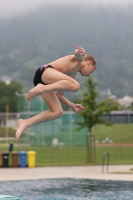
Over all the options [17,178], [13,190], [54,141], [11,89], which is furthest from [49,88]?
[11,89]

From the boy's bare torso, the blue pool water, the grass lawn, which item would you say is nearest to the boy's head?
the boy's bare torso

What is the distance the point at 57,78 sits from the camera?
952 cm

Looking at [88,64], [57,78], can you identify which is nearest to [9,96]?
[88,64]

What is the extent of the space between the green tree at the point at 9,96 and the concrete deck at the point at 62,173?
12837 cm

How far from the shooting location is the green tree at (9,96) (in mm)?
155950

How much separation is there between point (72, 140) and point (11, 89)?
9817 cm

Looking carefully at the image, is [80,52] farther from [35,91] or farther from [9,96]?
[9,96]

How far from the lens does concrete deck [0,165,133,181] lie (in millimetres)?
22641

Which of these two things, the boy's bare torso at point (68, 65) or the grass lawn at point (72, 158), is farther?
the grass lawn at point (72, 158)

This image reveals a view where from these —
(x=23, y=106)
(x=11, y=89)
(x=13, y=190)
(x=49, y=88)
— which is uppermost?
(x=11, y=89)

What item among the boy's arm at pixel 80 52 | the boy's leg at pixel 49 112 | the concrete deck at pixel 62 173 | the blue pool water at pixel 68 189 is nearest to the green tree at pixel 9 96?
the concrete deck at pixel 62 173

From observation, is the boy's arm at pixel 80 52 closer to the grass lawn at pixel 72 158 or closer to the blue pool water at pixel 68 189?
Answer: the blue pool water at pixel 68 189

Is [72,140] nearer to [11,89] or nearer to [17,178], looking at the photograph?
[17,178]

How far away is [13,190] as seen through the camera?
18.0 meters
